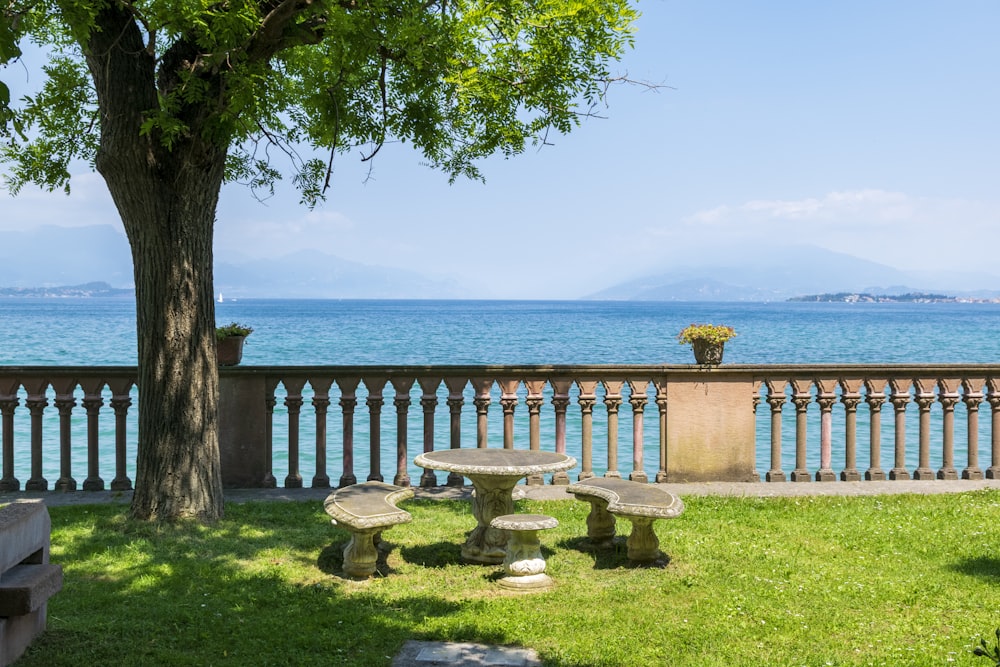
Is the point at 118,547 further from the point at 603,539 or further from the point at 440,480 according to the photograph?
the point at 440,480

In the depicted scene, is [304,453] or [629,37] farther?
[304,453]

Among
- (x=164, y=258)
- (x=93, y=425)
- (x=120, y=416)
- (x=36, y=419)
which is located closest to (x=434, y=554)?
(x=164, y=258)

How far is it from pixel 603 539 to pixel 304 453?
14.4 metres

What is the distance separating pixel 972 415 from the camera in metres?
9.88

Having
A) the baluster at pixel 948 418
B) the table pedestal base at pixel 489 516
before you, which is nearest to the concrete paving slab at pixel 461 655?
the table pedestal base at pixel 489 516

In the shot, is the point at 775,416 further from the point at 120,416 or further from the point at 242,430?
the point at 120,416

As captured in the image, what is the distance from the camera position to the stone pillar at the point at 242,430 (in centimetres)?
924

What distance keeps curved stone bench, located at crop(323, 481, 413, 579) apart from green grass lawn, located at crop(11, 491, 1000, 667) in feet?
0.47

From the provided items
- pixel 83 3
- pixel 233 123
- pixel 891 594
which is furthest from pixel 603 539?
pixel 83 3

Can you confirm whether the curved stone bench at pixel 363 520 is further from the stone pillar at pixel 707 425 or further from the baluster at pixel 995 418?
the baluster at pixel 995 418

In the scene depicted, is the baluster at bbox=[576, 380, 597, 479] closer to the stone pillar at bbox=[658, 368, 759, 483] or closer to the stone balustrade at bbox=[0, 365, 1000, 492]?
the stone balustrade at bbox=[0, 365, 1000, 492]

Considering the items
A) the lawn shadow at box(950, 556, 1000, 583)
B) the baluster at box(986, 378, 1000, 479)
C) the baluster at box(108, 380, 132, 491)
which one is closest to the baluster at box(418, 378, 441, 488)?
the baluster at box(108, 380, 132, 491)

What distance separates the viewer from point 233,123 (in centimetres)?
718

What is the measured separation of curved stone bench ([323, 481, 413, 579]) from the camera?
612cm
